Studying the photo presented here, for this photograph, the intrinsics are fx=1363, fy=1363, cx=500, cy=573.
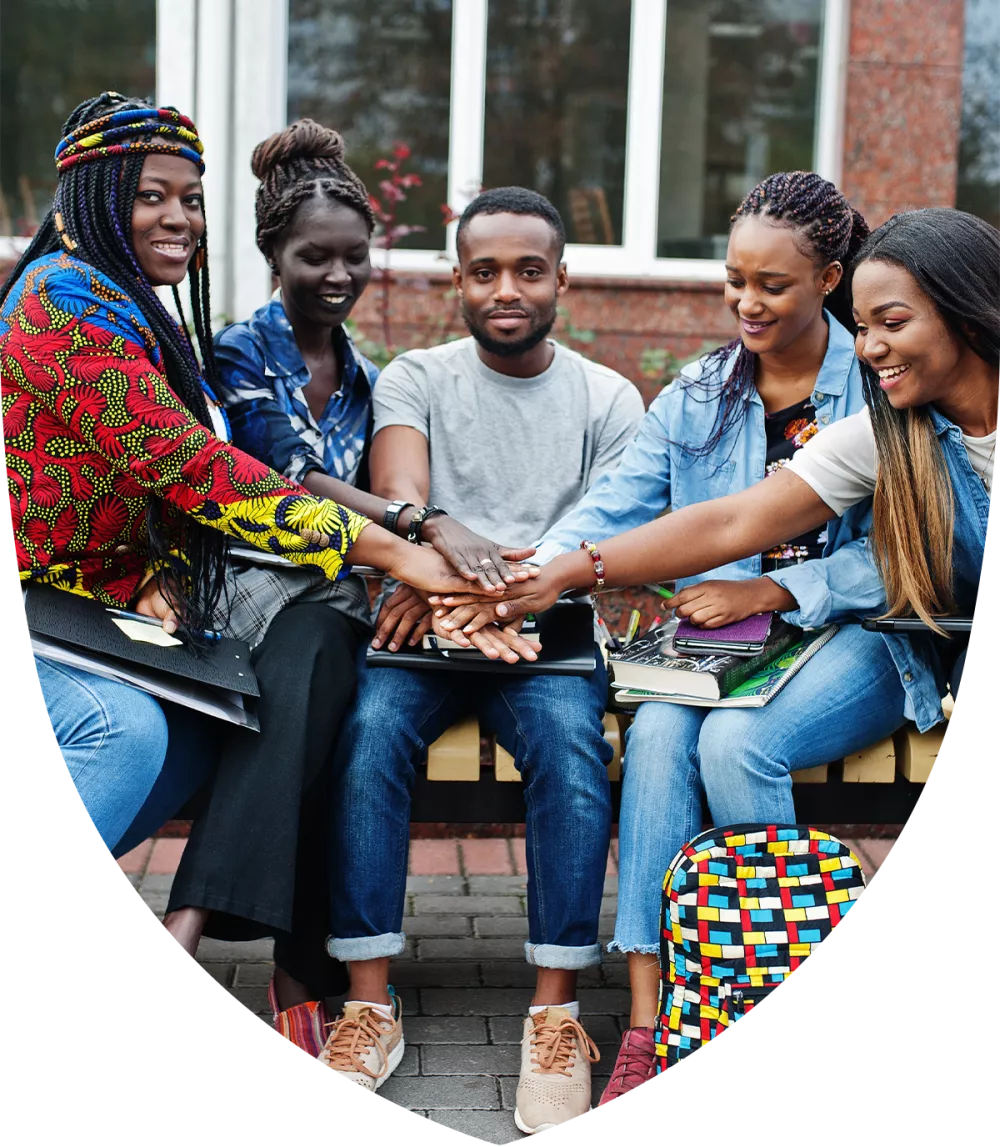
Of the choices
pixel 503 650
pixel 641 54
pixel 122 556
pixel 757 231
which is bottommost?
pixel 503 650

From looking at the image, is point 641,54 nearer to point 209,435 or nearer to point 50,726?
point 209,435

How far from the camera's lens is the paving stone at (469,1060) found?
3043 mm

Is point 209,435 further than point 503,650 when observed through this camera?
No

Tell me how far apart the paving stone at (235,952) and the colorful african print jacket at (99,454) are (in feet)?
3.81

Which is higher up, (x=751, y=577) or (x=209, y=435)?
(x=209, y=435)

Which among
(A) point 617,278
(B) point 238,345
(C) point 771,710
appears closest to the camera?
(C) point 771,710

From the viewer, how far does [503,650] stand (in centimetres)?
305

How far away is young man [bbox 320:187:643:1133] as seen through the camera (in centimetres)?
292

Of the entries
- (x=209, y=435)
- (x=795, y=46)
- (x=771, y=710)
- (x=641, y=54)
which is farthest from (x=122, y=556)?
(x=795, y=46)

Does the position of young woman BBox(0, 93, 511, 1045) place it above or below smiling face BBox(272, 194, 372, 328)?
below

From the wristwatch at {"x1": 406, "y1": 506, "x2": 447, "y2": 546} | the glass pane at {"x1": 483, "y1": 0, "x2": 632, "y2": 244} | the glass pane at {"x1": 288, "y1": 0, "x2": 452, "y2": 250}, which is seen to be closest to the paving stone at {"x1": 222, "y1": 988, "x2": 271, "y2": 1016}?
the wristwatch at {"x1": 406, "y1": 506, "x2": 447, "y2": 546}

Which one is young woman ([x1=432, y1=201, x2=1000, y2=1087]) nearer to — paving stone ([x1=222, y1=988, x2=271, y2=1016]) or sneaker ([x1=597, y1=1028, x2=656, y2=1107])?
sneaker ([x1=597, y1=1028, x2=656, y2=1107])

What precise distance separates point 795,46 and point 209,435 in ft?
22.2

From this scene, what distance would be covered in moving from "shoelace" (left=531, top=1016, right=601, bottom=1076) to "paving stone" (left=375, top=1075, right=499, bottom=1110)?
0.17 m
